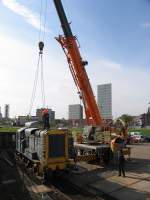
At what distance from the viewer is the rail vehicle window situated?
1573cm

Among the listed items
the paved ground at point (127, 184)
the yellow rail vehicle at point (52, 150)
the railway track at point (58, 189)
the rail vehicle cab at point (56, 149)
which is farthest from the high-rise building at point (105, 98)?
the rail vehicle cab at point (56, 149)

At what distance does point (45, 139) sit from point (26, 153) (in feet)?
11.8

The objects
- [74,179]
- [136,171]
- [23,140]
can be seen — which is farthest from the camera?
[23,140]

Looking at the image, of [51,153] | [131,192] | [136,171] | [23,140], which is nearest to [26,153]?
[23,140]

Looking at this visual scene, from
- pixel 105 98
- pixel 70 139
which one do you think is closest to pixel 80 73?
pixel 70 139

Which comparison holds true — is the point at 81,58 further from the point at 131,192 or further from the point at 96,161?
the point at 131,192

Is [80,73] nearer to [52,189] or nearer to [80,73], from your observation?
[80,73]

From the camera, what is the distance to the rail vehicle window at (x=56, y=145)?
51.6ft

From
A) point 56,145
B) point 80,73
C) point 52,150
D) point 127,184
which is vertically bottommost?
point 127,184

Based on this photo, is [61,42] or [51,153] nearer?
[51,153]

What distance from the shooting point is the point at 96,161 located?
2095cm

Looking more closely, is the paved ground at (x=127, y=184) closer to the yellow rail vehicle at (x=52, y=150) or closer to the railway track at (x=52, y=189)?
the railway track at (x=52, y=189)

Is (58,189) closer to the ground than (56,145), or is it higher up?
closer to the ground

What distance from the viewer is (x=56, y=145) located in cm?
1588
